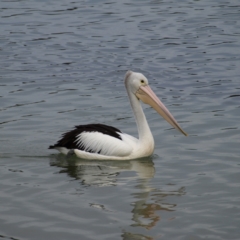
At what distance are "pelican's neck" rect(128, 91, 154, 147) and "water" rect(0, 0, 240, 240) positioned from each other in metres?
0.19

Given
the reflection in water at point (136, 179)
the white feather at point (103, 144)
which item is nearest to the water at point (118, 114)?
the reflection in water at point (136, 179)

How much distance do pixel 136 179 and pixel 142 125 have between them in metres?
1.00

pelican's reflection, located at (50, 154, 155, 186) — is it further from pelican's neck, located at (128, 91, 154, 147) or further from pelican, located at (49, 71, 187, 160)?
pelican's neck, located at (128, 91, 154, 147)

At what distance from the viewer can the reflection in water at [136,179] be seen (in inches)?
230

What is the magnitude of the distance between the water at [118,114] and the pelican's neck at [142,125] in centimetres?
19

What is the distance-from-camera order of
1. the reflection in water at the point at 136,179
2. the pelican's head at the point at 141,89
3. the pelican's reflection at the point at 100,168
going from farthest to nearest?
the pelican's head at the point at 141,89, the pelican's reflection at the point at 100,168, the reflection in water at the point at 136,179

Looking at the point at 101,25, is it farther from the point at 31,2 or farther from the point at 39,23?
the point at 31,2

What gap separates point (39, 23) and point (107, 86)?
4.45 meters

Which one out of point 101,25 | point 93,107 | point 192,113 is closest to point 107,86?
point 93,107

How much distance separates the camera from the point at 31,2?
16.0m

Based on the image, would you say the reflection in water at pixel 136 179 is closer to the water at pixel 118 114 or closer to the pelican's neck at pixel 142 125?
the water at pixel 118 114

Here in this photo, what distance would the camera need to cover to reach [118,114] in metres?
8.99

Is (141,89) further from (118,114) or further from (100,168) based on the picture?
(118,114)

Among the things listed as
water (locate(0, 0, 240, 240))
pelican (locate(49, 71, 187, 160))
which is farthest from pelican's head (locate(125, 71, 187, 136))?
water (locate(0, 0, 240, 240))
